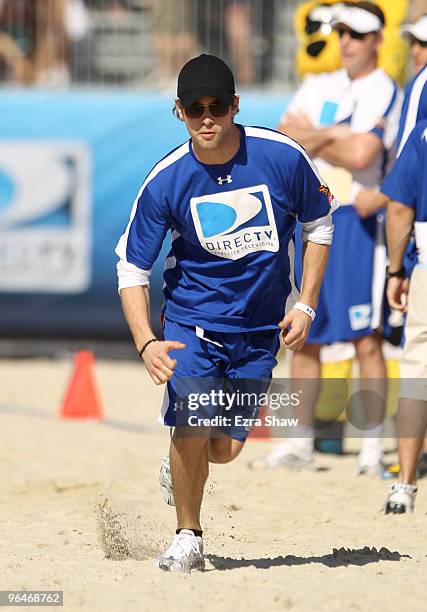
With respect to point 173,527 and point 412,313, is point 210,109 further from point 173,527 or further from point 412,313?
point 173,527

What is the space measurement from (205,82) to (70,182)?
22.0 feet

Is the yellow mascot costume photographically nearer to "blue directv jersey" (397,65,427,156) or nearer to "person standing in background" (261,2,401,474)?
"person standing in background" (261,2,401,474)

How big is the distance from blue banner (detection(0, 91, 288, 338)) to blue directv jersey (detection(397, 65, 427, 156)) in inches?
197

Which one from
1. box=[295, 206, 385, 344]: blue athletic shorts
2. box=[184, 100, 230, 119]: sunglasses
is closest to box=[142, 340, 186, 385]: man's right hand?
box=[184, 100, 230, 119]: sunglasses

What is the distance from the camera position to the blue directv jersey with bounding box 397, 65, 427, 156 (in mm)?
6141

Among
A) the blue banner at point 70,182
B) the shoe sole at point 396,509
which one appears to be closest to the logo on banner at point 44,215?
the blue banner at point 70,182

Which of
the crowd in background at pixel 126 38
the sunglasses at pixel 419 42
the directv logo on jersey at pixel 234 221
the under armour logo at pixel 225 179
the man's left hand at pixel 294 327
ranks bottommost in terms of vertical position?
the man's left hand at pixel 294 327

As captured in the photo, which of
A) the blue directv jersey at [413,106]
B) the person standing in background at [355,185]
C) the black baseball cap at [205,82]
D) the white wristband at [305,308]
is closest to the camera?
the black baseball cap at [205,82]

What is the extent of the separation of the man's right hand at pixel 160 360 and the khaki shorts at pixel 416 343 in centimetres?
162

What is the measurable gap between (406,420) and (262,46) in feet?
19.8

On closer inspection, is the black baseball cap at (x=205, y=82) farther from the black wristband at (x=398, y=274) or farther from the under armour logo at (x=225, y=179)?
the black wristband at (x=398, y=274)

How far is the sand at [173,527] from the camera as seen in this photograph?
A: 180 inches

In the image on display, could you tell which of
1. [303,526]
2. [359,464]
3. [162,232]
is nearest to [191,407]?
[162,232]

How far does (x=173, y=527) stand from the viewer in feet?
19.5
